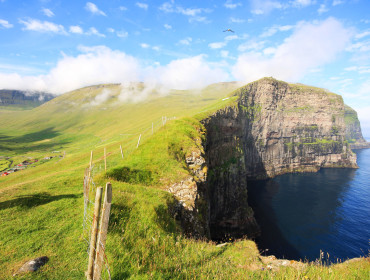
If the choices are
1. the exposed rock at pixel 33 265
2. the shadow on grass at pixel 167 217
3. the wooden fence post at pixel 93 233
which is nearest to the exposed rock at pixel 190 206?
the shadow on grass at pixel 167 217

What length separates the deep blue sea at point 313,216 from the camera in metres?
44.1

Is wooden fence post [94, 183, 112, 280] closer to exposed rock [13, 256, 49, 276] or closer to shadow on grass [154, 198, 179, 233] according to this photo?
exposed rock [13, 256, 49, 276]

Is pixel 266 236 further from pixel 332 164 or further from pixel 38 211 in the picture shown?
pixel 332 164

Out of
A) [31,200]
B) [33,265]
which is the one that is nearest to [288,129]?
[31,200]

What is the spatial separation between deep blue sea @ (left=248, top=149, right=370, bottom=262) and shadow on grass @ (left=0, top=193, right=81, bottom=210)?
38.4 meters

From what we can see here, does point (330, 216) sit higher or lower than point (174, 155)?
lower

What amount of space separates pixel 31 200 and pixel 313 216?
75.5 m

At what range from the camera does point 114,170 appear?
2048 centimetres

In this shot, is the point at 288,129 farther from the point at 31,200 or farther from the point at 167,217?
the point at 31,200

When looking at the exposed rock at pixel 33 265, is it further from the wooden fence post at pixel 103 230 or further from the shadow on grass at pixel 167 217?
the shadow on grass at pixel 167 217

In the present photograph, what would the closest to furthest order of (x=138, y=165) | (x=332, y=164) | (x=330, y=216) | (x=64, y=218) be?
(x=64, y=218), (x=138, y=165), (x=330, y=216), (x=332, y=164)

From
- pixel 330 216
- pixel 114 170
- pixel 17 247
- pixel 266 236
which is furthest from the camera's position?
pixel 330 216

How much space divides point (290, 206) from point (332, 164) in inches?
3713

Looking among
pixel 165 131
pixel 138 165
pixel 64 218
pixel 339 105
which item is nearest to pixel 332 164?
pixel 339 105
